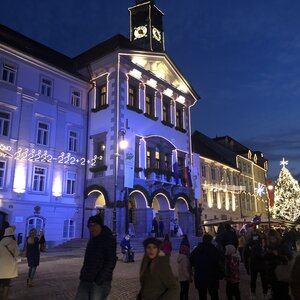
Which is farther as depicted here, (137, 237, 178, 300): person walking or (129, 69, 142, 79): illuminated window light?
(129, 69, 142, 79): illuminated window light

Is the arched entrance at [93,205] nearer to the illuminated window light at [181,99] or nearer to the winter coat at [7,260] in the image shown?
the illuminated window light at [181,99]

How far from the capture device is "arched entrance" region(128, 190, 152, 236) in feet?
100

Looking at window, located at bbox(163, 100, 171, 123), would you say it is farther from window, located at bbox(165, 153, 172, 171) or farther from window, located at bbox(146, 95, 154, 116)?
window, located at bbox(165, 153, 172, 171)

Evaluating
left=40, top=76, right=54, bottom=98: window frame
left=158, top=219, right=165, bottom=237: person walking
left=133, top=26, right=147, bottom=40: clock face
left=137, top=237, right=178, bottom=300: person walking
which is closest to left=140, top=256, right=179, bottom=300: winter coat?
left=137, top=237, right=178, bottom=300: person walking

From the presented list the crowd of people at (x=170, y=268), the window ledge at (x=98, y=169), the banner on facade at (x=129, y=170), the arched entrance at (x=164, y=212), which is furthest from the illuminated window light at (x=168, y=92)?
the crowd of people at (x=170, y=268)

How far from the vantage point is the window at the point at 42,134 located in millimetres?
28172

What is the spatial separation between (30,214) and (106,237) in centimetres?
2205

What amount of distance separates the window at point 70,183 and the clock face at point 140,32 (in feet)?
55.2

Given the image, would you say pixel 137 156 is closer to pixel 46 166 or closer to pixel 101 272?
Result: pixel 46 166

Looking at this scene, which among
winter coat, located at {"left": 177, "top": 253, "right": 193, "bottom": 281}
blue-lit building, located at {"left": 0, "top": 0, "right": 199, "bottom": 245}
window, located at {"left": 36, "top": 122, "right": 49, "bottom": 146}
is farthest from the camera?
window, located at {"left": 36, "top": 122, "right": 49, "bottom": 146}

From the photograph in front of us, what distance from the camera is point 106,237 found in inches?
236

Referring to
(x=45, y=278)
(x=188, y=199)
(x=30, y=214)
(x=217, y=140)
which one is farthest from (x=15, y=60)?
(x=217, y=140)

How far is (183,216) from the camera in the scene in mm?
37188

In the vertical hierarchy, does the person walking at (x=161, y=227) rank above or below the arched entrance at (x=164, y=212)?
below
